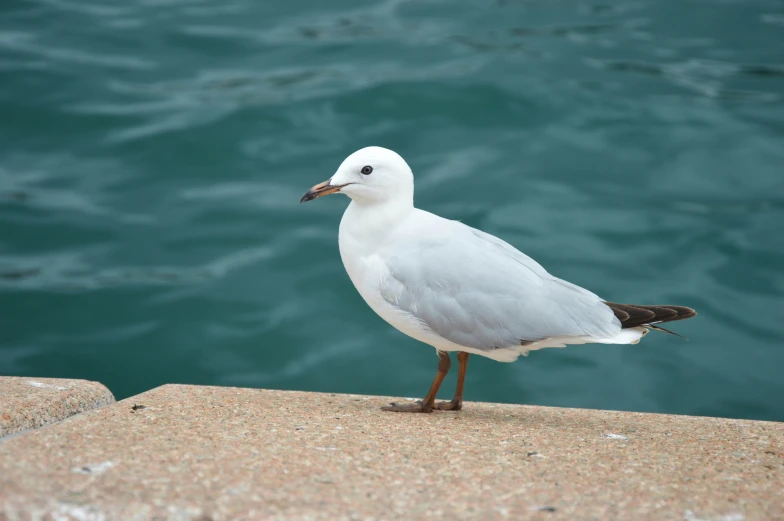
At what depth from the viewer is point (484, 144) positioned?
28.4 feet

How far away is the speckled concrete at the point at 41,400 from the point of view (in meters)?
3.22

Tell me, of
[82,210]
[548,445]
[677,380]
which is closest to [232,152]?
[82,210]

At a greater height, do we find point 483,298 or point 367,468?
point 483,298

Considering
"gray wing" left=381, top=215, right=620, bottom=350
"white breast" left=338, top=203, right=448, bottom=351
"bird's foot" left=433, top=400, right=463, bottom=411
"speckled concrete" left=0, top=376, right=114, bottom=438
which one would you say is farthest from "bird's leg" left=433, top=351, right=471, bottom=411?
"speckled concrete" left=0, top=376, right=114, bottom=438

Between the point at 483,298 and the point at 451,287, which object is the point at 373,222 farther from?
the point at 483,298

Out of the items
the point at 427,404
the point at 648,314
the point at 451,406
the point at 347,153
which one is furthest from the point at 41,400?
the point at 347,153

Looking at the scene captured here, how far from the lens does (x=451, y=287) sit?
12.0 ft

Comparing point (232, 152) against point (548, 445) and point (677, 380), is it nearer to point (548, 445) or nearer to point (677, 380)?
point (677, 380)

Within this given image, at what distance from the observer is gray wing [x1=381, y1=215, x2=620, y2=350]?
11.8ft

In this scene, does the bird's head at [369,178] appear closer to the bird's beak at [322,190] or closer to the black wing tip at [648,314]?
the bird's beak at [322,190]

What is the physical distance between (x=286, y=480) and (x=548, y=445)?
1005mm

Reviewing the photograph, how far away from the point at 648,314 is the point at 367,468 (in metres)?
1.41

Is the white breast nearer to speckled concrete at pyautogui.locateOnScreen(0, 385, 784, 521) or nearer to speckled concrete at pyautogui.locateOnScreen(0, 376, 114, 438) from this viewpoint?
speckled concrete at pyautogui.locateOnScreen(0, 385, 784, 521)

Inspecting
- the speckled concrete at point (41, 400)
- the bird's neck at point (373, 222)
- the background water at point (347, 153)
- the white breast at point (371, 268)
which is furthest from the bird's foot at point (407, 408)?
the background water at point (347, 153)
